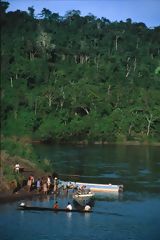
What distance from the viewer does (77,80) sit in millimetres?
117438

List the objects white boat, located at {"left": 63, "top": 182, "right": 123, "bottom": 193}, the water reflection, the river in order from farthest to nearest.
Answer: the water reflection < white boat, located at {"left": 63, "top": 182, "right": 123, "bottom": 193} < the river

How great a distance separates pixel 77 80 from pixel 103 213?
7808 centimetres

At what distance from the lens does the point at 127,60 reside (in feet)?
431

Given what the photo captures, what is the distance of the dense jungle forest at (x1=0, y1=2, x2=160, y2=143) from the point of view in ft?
334

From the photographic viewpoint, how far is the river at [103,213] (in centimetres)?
3556

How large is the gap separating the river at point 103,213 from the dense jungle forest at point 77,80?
25.8 meters

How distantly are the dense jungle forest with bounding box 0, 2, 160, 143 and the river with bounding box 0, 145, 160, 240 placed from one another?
2580 cm

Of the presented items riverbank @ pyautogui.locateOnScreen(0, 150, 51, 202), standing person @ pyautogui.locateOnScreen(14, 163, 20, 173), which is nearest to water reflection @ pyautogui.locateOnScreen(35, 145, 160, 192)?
riverbank @ pyautogui.locateOnScreen(0, 150, 51, 202)

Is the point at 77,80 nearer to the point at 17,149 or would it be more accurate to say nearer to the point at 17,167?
the point at 17,149

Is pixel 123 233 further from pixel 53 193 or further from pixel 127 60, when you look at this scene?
pixel 127 60

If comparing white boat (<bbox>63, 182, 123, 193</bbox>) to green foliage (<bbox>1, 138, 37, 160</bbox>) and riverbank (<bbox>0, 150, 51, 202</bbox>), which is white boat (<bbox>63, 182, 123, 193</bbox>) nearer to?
riverbank (<bbox>0, 150, 51, 202</bbox>)

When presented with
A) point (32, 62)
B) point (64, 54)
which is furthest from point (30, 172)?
point (64, 54)

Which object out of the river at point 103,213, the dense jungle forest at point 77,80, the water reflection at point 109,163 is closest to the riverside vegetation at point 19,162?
the river at point 103,213

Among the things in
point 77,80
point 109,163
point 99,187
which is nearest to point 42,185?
point 99,187
